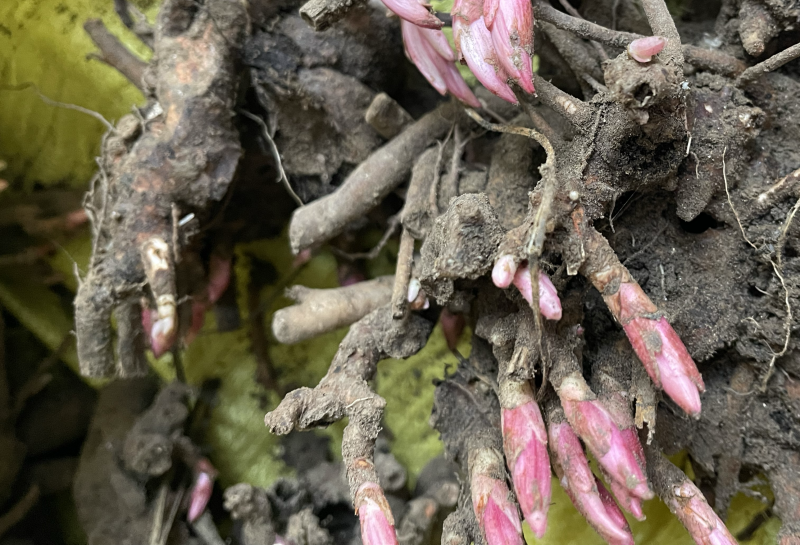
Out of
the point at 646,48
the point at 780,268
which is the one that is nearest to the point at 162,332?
the point at 646,48

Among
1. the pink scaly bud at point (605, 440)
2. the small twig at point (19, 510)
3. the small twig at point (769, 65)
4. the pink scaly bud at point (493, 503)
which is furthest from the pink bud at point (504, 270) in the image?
the small twig at point (19, 510)

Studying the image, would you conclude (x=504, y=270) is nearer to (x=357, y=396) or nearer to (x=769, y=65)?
(x=357, y=396)

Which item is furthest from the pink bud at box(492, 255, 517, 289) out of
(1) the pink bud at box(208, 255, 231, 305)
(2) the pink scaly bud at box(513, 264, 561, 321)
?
(1) the pink bud at box(208, 255, 231, 305)

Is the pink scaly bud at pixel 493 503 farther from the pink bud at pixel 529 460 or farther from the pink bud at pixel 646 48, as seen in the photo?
the pink bud at pixel 646 48

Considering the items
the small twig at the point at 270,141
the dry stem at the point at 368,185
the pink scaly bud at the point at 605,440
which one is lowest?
the pink scaly bud at the point at 605,440

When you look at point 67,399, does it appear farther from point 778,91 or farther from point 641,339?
point 778,91

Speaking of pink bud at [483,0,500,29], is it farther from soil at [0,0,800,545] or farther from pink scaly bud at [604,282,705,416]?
pink scaly bud at [604,282,705,416]
